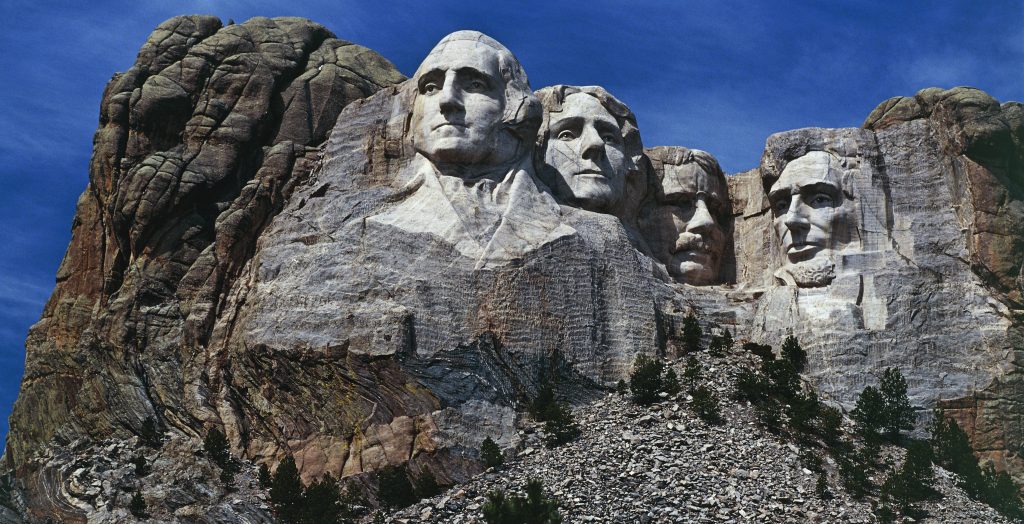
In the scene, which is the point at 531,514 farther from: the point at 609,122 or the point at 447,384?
the point at 609,122

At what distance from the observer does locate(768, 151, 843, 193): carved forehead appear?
4338 centimetres

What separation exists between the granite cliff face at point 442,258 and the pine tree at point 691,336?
8.3 inches

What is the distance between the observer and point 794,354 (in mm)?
41750

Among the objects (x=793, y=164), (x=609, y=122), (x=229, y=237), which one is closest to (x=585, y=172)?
(x=609, y=122)

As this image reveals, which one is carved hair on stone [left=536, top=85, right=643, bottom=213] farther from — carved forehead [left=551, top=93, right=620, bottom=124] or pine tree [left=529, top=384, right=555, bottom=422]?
pine tree [left=529, top=384, right=555, bottom=422]

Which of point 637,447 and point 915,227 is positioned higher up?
point 915,227

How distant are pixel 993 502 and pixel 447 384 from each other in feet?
30.4

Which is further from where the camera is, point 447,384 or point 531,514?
point 447,384

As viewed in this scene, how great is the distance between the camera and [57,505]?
40406 mm

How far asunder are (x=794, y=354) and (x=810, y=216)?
9.84 ft

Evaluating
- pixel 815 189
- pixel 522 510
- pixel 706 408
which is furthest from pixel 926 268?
pixel 522 510

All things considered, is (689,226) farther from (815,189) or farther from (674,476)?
(674,476)

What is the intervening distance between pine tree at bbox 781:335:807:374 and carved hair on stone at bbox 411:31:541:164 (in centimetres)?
589

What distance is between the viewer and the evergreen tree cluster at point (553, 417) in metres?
38.8
